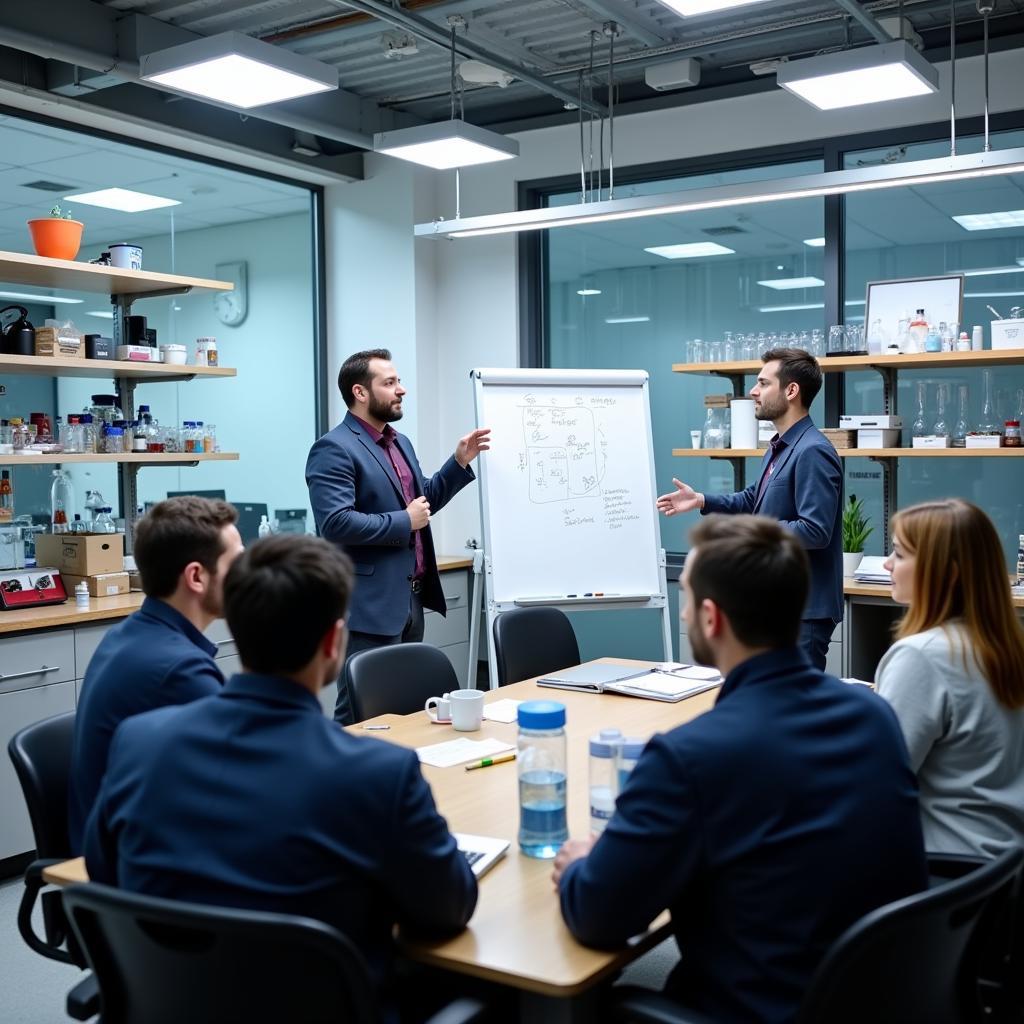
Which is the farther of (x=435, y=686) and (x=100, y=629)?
(x=100, y=629)

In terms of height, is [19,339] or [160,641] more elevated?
[19,339]

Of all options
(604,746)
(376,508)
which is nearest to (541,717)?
(604,746)

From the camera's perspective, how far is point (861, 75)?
3.68m

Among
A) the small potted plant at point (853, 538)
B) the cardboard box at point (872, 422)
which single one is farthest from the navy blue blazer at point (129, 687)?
the cardboard box at point (872, 422)

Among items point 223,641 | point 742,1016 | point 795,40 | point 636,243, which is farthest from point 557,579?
point 742,1016

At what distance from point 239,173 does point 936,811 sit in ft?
15.7

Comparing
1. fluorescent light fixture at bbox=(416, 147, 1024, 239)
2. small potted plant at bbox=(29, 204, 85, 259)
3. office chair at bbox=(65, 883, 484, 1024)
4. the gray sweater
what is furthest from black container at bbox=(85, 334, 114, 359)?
the gray sweater

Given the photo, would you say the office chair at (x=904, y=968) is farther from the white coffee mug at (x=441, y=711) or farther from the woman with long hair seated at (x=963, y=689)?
the white coffee mug at (x=441, y=711)

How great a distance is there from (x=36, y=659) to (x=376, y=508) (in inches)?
48.0

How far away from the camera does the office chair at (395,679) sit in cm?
292

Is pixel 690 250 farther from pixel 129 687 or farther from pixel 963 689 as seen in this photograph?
pixel 129 687

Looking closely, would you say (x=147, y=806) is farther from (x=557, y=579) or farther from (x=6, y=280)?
(x=6, y=280)

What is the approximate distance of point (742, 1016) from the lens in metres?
1.46

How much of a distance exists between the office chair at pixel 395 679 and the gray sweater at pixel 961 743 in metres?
1.41
